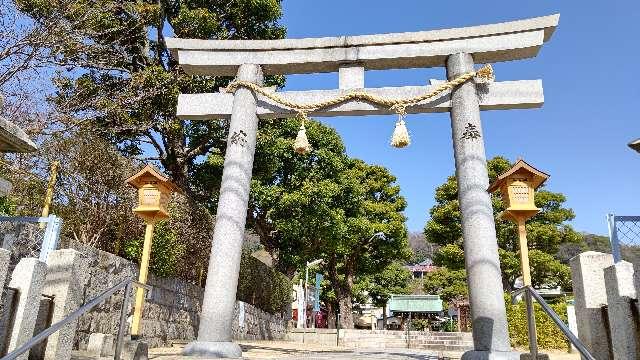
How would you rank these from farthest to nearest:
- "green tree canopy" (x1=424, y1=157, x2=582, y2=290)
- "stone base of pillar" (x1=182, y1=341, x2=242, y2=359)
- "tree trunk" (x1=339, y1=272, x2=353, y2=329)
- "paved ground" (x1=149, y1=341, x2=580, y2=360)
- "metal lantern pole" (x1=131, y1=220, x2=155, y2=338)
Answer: "tree trunk" (x1=339, y1=272, x2=353, y2=329)
"green tree canopy" (x1=424, y1=157, x2=582, y2=290)
"paved ground" (x1=149, y1=341, x2=580, y2=360)
"metal lantern pole" (x1=131, y1=220, x2=155, y2=338)
"stone base of pillar" (x1=182, y1=341, x2=242, y2=359)

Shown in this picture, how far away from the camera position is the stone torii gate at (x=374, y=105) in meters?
6.21

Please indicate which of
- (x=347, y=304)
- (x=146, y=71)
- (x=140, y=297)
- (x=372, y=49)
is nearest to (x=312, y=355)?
(x=140, y=297)

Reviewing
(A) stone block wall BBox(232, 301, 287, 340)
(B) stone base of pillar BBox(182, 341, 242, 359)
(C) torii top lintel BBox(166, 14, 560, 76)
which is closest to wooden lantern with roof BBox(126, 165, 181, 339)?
(B) stone base of pillar BBox(182, 341, 242, 359)

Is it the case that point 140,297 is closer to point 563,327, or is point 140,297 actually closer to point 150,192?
point 150,192

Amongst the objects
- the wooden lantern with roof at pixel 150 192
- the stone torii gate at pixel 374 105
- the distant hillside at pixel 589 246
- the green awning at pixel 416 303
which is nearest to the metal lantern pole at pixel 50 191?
the wooden lantern with roof at pixel 150 192

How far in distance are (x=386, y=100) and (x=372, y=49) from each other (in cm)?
99

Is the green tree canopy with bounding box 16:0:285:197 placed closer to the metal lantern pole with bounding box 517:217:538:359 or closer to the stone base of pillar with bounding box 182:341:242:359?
the stone base of pillar with bounding box 182:341:242:359

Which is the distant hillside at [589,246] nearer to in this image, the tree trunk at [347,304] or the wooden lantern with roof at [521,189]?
→ the tree trunk at [347,304]

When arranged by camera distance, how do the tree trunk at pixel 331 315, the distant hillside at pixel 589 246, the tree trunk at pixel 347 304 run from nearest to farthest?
the tree trunk at pixel 347 304, the tree trunk at pixel 331 315, the distant hillside at pixel 589 246

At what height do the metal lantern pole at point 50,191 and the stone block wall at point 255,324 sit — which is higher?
the metal lantern pole at point 50,191

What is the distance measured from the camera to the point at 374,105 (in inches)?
293

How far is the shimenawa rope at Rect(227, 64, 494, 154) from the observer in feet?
23.1

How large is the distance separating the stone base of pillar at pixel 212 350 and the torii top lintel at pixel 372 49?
4.62 metres

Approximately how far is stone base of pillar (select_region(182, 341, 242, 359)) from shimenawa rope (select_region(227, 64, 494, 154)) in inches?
128
